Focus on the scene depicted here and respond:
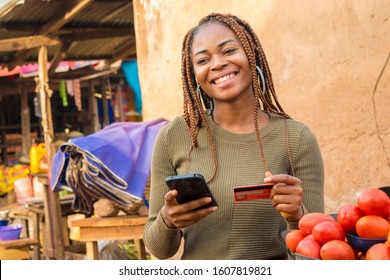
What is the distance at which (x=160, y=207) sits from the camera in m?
2.21

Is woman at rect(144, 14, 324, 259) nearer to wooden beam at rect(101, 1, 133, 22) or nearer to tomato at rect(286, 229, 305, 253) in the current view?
tomato at rect(286, 229, 305, 253)

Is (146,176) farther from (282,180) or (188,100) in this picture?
(282,180)

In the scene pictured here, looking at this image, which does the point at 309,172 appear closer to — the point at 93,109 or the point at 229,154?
the point at 229,154

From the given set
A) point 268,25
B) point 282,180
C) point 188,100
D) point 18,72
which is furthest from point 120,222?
point 18,72

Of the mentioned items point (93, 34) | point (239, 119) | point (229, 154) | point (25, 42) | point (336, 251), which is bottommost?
point (336, 251)

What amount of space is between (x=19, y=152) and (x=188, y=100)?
12.2 metres

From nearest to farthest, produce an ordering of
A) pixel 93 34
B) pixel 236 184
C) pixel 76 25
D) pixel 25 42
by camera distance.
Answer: pixel 236 184, pixel 25 42, pixel 93 34, pixel 76 25

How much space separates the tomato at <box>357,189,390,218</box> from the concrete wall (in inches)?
64.0

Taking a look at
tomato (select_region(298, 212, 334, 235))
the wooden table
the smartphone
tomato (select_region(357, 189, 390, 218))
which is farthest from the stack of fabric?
tomato (select_region(357, 189, 390, 218))

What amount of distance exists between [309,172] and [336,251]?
1.74 ft

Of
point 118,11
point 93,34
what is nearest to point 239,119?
point 118,11

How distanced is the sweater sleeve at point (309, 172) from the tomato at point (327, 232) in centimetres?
38

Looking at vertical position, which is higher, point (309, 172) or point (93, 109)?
point (93, 109)

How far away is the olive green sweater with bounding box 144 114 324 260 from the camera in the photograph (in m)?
2.11
